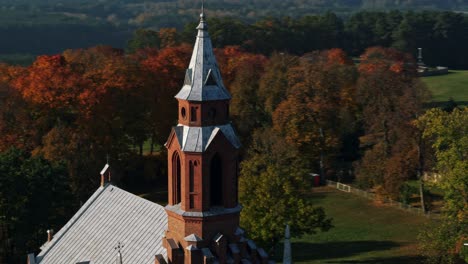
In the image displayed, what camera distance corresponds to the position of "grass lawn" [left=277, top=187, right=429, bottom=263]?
66.0 metres

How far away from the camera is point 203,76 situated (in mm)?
37219

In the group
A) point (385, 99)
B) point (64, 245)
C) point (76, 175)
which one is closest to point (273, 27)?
point (385, 99)

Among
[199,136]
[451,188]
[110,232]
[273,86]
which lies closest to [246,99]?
[273,86]

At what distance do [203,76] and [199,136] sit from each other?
2.77 metres

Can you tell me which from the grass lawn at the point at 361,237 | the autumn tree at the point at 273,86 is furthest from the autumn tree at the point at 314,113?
the grass lawn at the point at 361,237

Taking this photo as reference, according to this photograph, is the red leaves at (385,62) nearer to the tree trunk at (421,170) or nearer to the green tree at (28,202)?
the tree trunk at (421,170)

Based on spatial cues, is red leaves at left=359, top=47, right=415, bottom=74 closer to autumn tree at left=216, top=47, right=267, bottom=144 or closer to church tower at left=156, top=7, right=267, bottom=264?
autumn tree at left=216, top=47, right=267, bottom=144

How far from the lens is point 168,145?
127 feet

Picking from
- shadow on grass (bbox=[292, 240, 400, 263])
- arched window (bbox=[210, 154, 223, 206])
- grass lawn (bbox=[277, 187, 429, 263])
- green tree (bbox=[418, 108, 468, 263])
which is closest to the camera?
arched window (bbox=[210, 154, 223, 206])

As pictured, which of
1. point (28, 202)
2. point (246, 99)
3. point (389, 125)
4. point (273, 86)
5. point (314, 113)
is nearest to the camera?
point (28, 202)

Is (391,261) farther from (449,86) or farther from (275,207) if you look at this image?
(449,86)

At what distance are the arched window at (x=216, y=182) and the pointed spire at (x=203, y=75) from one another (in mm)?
3202

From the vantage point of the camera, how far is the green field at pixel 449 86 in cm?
11757

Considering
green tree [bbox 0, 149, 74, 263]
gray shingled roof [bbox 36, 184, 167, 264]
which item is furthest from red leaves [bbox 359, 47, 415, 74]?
gray shingled roof [bbox 36, 184, 167, 264]
